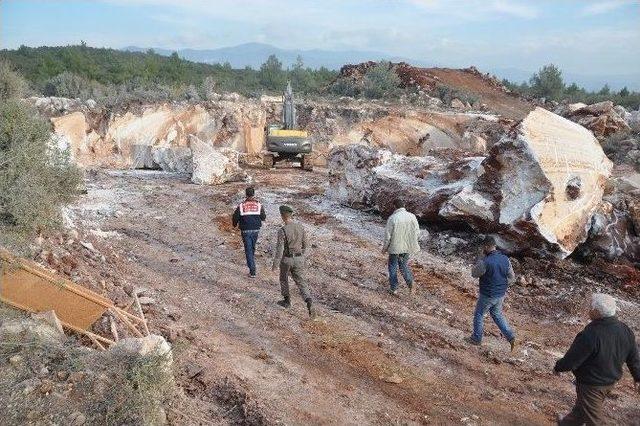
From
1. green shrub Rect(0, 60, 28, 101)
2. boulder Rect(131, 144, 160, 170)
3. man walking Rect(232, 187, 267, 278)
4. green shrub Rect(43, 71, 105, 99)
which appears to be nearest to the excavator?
boulder Rect(131, 144, 160, 170)

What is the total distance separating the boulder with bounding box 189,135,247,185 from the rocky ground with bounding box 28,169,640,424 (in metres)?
4.10

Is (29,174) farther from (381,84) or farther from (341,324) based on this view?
(381,84)

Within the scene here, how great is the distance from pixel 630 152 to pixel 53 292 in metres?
16.2

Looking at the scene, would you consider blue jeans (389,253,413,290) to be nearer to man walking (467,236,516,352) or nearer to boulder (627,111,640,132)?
man walking (467,236,516,352)

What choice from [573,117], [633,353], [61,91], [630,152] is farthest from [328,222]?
[61,91]

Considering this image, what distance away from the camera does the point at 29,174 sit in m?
7.31

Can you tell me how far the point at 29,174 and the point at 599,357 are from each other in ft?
23.3

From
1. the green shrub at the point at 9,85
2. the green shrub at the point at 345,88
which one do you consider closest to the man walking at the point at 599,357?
the green shrub at the point at 9,85

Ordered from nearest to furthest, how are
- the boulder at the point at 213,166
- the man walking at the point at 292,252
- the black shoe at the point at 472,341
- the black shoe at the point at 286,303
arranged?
the black shoe at the point at 472,341, the man walking at the point at 292,252, the black shoe at the point at 286,303, the boulder at the point at 213,166

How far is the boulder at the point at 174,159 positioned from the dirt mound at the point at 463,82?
51.0 feet

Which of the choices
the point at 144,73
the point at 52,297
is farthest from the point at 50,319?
the point at 144,73

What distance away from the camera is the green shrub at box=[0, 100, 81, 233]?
6598 millimetres

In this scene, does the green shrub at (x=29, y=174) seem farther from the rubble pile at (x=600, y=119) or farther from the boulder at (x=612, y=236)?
the rubble pile at (x=600, y=119)

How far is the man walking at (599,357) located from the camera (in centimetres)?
399
